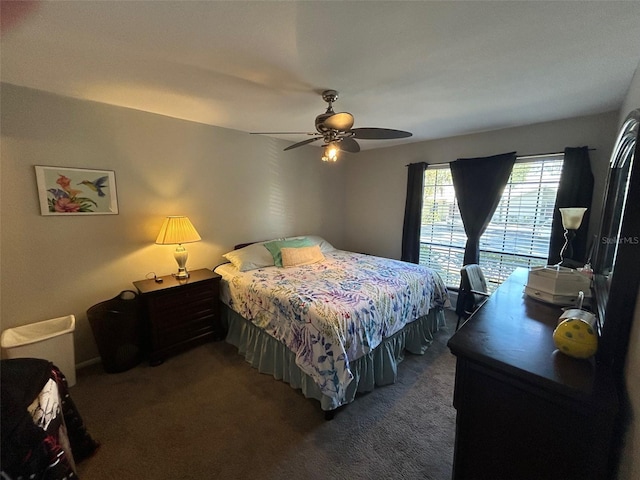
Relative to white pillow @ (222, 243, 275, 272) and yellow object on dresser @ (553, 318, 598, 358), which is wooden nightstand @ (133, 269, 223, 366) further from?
yellow object on dresser @ (553, 318, 598, 358)

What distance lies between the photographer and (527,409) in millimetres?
871

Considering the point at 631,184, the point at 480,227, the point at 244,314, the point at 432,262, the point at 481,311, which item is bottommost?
the point at 244,314

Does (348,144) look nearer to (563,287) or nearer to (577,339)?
(563,287)

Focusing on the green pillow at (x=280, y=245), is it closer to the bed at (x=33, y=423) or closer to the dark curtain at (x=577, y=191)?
the bed at (x=33, y=423)

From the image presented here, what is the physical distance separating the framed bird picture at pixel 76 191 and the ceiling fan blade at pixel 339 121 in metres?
2.06

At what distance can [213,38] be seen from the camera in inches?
53.1

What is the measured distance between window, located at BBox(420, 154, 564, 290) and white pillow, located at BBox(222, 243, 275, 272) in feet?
7.62

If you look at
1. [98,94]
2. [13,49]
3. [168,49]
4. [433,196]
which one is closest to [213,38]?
[168,49]

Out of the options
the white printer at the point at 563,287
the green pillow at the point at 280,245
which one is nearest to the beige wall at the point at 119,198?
the green pillow at the point at 280,245

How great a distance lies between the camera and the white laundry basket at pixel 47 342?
1.84 meters

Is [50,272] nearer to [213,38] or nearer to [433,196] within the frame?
[213,38]

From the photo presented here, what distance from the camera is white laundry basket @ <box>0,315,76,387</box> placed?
184 centimetres

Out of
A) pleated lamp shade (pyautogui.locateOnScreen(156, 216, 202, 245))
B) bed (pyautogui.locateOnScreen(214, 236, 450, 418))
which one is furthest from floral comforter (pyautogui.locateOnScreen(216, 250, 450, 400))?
pleated lamp shade (pyautogui.locateOnScreen(156, 216, 202, 245))

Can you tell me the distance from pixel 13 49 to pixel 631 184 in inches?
119
